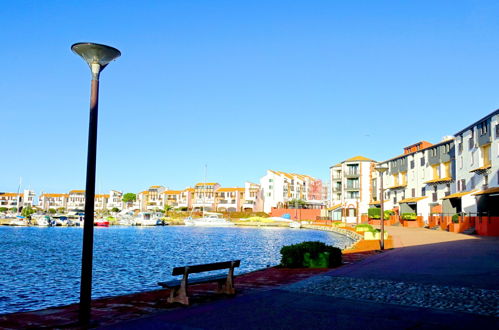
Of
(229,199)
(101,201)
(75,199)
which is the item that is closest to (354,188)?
(229,199)

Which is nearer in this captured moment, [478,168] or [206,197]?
[478,168]

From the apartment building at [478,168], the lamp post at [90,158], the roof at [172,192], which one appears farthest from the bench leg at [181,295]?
the roof at [172,192]

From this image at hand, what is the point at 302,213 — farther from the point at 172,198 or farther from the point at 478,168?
the point at 478,168

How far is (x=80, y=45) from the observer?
28.0ft

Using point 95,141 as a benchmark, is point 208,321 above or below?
below

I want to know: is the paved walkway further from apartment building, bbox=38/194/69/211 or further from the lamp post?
apartment building, bbox=38/194/69/211

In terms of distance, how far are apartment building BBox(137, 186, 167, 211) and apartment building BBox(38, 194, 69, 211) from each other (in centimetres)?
3907

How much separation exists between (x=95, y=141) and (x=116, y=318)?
3545mm

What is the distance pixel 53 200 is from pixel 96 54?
203964mm

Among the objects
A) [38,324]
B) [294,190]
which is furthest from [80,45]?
[294,190]

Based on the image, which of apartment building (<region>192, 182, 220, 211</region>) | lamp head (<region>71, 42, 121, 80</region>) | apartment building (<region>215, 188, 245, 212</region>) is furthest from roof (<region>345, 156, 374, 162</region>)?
lamp head (<region>71, 42, 121, 80</region>)

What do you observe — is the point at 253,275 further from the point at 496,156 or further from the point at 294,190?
the point at 294,190

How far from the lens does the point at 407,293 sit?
1159 centimetres

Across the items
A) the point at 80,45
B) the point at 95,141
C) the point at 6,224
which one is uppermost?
the point at 80,45
